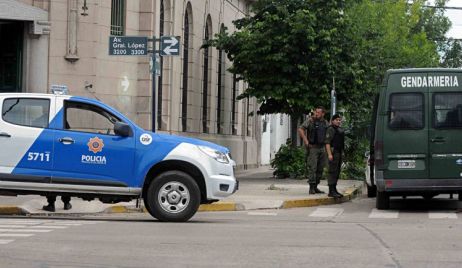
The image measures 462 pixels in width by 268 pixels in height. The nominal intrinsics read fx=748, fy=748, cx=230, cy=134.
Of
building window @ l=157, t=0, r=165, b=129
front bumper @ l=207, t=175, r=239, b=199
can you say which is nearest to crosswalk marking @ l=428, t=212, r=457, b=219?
front bumper @ l=207, t=175, r=239, b=199

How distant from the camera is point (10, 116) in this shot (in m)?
11.6

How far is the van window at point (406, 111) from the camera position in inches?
558

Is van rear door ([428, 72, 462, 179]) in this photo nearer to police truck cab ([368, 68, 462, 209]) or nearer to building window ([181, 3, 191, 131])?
police truck cab ([368, 68, 462, 209])

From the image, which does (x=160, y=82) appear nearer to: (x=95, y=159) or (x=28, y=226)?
(x=95, y=159)

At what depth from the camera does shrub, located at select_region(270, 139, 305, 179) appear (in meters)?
23.5

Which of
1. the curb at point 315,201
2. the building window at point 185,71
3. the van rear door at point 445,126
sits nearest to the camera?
the van rear door at point 445,126

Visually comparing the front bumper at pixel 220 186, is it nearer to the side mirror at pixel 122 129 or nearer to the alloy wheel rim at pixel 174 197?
the alloy wheel rim at pixel 174 197

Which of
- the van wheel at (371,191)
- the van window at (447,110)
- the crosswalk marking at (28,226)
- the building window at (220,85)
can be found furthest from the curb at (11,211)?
the building window at (220,85)

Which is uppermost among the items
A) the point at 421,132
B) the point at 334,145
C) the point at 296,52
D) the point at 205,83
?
the point at 296,52

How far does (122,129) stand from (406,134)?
5.66 metres

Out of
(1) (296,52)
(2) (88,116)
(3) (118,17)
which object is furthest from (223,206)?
(3) (118,17)

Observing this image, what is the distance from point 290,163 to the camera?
23766 mm

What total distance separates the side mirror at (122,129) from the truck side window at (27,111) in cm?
109

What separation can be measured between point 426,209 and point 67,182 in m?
7.58
